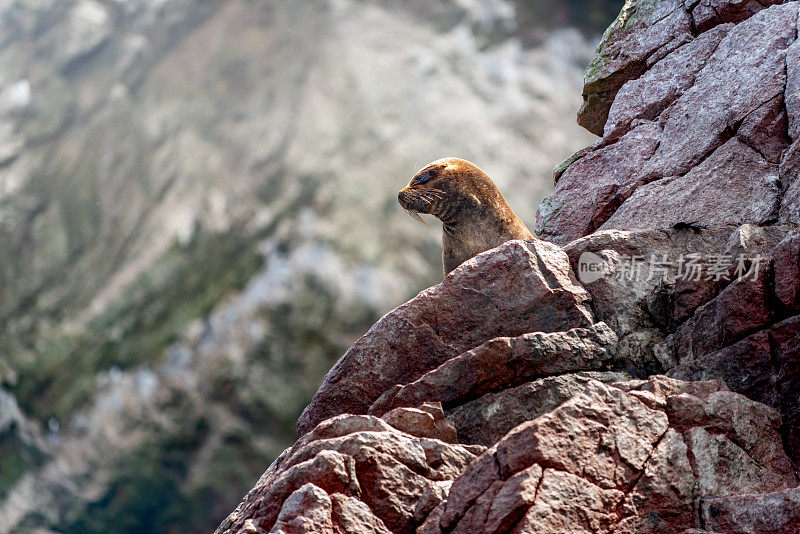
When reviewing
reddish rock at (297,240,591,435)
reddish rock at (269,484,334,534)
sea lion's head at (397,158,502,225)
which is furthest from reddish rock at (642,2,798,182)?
reddish rock at (269,484,334,534)

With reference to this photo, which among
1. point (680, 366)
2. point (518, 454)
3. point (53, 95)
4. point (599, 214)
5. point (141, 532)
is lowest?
point (680, 366)

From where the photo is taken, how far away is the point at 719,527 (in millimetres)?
3482

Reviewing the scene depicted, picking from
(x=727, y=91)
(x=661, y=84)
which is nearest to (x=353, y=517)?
(x=727, y=91)

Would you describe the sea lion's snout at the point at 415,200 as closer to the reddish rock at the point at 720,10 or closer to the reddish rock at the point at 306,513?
the reddish rock at the point at 720,10

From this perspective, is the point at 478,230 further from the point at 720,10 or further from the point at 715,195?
the point at 720,10

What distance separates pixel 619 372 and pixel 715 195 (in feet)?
5.53

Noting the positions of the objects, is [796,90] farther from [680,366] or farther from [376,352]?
[376,352]

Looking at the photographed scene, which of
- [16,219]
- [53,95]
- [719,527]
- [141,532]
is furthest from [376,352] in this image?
[53,95]

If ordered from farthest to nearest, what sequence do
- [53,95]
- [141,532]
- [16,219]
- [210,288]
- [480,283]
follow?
[53,95], [16,219], [210,288], [141,532], [480,283]

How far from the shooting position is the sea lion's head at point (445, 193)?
21.7 ft

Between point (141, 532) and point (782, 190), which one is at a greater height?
point (141, 532)

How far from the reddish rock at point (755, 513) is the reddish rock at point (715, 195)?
79.0 inches

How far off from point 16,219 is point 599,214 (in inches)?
1039

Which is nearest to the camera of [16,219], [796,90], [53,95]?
[796,90]
